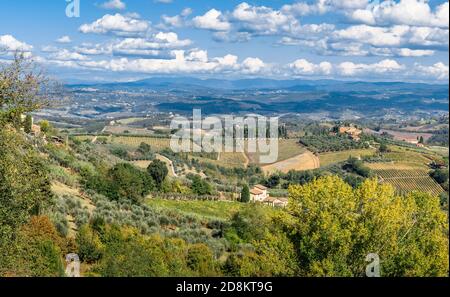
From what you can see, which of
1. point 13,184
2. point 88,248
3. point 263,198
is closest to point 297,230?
point 13,184

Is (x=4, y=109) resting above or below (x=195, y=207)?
above

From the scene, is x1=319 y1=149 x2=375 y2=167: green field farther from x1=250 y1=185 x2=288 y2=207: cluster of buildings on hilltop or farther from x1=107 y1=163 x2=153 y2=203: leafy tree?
x1=107 y1=163 x2=153 y2=203: leafy tree

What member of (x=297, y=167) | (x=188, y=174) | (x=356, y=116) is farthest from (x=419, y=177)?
(x=356, y=116)

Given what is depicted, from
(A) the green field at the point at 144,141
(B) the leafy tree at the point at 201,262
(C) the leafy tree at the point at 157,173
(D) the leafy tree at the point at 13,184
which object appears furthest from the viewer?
(A) the green field at the point at 144,141

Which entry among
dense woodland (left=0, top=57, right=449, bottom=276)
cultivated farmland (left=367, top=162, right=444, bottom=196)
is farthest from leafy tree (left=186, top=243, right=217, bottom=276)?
cultivated farmland (left=367, top=162, right=444, bottom=196)

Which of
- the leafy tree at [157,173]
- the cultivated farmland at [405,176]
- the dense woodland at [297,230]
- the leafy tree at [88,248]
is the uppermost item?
the dense woodland at [297,230]

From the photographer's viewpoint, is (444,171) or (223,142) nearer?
(444,171)

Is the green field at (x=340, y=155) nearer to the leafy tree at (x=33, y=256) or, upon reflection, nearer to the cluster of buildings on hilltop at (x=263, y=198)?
the cluster of buildings on hilltop at (x=263, y=198)

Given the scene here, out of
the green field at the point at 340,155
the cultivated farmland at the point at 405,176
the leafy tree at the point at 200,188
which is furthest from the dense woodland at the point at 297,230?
the green field at the point at 340,155
